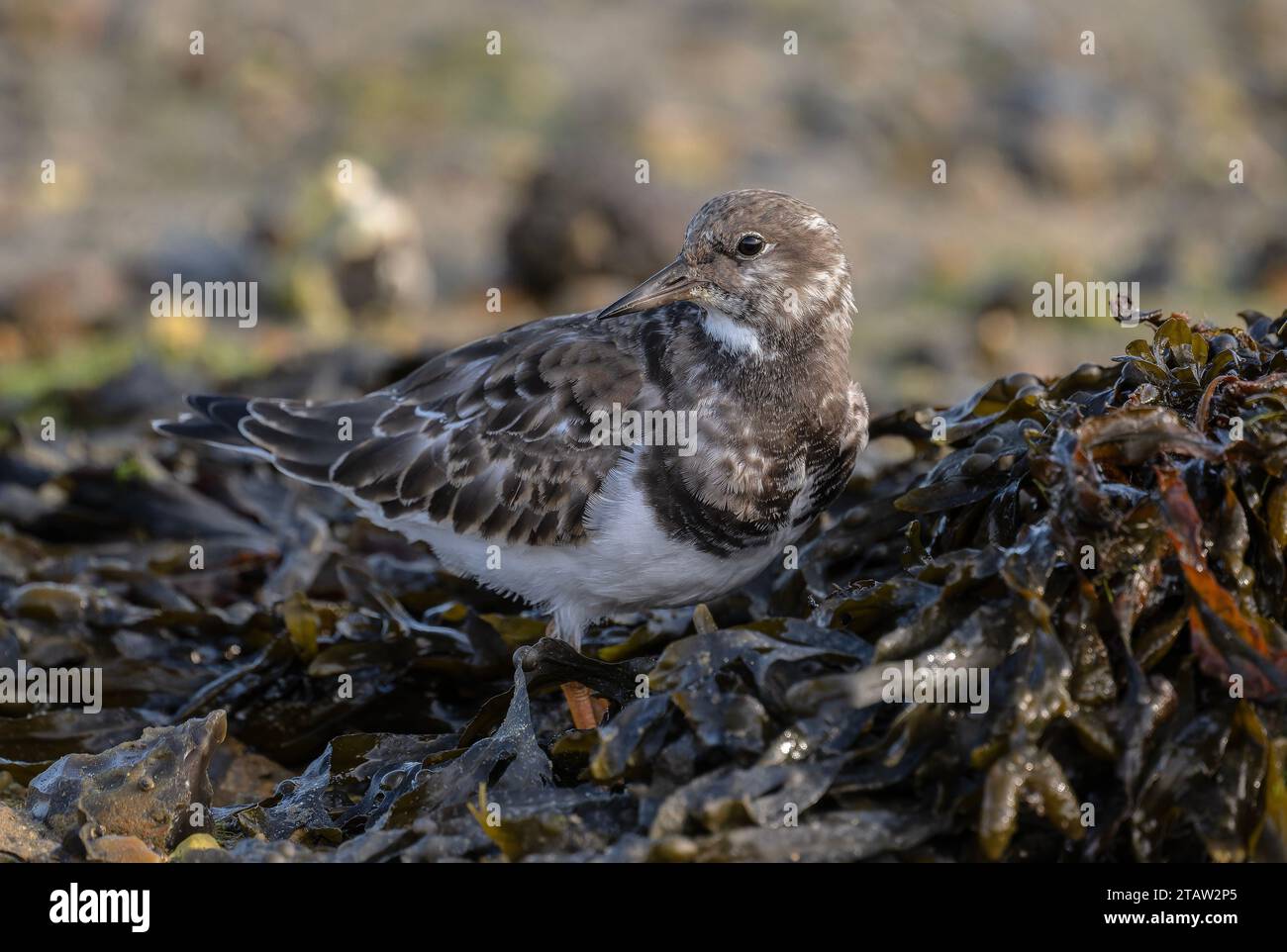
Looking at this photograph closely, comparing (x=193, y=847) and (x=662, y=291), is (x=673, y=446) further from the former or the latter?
(x=193, y=847)

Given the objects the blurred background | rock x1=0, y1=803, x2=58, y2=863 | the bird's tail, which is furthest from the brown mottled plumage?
the blurred background

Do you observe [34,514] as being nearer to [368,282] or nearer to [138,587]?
[138,587]

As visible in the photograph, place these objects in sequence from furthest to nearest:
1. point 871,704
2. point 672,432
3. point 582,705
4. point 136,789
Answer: point 672,432 < point 582,705 < point 136,789 < point 871,704

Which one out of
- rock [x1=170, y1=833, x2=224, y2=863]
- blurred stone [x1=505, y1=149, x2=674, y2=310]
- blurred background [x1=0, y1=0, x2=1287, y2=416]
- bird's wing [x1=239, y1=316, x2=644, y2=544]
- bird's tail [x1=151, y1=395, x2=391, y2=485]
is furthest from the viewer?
blurred stone [x1=505, y1=149, x2=674, y2=310]

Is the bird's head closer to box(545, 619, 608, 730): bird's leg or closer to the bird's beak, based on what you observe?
the bird's beak

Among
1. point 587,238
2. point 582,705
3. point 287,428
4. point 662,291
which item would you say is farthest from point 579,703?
point 587,238

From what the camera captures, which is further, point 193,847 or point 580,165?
point 580,165
